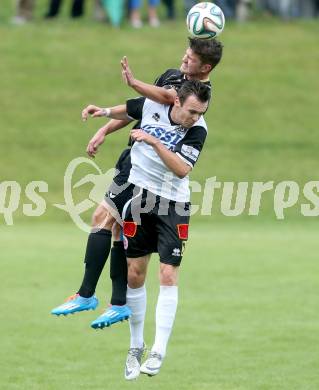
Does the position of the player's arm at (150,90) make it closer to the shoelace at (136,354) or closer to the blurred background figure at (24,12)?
the shoelace at (136,354)

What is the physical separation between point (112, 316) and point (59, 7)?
23.0m

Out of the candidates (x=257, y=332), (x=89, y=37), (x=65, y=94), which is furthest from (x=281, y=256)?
(x=89, y=37)

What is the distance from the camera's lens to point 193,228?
2320cm

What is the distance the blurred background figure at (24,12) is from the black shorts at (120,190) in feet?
70.8

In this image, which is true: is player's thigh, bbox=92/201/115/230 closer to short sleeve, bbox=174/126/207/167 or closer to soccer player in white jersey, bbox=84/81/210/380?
soccer player in white jersey, bbox=84/81/210/380

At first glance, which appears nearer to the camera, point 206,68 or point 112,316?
point 206,68

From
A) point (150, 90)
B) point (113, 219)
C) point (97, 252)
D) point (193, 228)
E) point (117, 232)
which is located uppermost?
point (150, 90)

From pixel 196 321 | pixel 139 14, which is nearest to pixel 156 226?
pixel 196 321

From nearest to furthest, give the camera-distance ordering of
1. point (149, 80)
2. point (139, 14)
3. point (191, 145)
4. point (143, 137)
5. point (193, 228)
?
point (143, 137), point (191, 145), point (193, 228), point (149, 80), point (139, 14)

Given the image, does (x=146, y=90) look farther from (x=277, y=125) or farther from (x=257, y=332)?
(x=277, y=125)

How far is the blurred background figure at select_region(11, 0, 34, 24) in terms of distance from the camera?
31.3 m

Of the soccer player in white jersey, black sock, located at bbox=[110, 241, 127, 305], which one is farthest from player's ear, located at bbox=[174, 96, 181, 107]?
black sock, located at bbox=[110, 241, 127, 305]

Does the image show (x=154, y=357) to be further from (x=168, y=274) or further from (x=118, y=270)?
(x=118, y=270)

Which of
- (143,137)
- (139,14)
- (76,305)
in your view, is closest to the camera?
(143,137)
